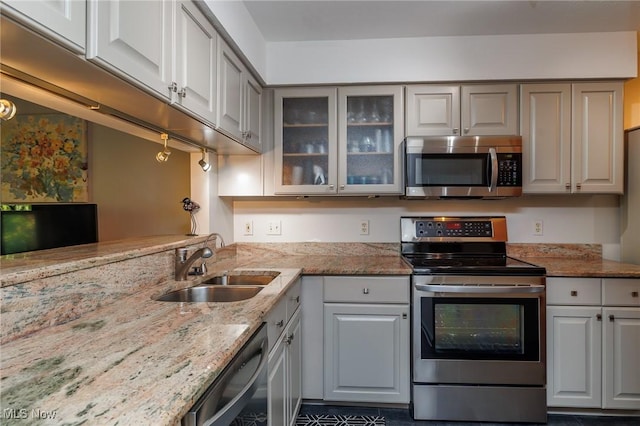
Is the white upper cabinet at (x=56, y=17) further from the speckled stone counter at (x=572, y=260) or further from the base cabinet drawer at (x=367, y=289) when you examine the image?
the speckled stone counter at (x=572, y=260)

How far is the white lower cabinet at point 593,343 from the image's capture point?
1986 mm

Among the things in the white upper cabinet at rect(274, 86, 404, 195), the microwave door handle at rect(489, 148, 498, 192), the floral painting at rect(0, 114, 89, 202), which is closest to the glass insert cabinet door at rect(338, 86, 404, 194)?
the white upper cabinet at rect(274, 86, 404, 195)

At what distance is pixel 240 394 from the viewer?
101 cm

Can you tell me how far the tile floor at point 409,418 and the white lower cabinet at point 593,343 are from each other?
0.30 ft

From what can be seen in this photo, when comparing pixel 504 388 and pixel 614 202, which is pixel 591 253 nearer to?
pixel 614 202

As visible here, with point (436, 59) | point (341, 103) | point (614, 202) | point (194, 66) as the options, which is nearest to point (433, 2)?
point (436, 59)

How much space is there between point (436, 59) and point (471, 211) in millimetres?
1115

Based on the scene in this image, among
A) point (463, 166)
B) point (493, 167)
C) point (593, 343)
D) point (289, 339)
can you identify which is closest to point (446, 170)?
point (463, 166)

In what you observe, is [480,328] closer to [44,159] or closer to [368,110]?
[368,110]

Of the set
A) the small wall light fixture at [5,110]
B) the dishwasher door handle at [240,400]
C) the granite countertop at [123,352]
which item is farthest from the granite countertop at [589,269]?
the small wall light fixture at [5,110]

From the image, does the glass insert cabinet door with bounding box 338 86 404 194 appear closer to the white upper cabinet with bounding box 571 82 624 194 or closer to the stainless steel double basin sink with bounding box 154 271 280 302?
the stainless steel double basin sink with bounding box 154 271 280 302

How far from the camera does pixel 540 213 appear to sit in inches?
100

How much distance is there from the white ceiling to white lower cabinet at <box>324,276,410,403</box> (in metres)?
1.58

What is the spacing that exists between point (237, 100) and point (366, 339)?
5.23 ft
